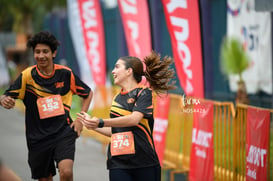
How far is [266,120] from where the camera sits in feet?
19.7

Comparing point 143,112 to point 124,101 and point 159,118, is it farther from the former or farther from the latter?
point 159,118

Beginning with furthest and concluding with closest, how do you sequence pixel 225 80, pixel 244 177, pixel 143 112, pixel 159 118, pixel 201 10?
pixel 225 80 < pixel 159 118 < pixel 201 10 < pixel 244 177 < pixel 143 112

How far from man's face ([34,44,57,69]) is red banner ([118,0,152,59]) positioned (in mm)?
4154

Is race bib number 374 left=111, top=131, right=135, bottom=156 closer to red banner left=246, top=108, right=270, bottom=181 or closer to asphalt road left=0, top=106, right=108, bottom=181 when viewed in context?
red banner left=246, top=108, right=270, bottom=181

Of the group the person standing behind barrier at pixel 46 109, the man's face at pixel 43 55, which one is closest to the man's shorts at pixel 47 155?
the person standing behind barrier at pixel 46 109

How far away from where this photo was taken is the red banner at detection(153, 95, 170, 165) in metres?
8.32

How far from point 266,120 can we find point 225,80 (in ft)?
30.5

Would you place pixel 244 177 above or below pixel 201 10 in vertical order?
below

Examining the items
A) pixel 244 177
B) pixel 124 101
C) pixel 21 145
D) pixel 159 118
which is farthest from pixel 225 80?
pixel 124 101

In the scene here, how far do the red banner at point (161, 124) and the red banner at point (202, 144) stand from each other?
0.81 m

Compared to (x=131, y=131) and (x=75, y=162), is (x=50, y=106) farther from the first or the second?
(x=75, y=162)

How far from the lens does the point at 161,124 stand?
332 inches

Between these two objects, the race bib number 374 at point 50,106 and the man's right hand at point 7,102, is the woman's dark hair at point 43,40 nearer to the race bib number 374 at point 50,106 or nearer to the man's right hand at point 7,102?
the race bib number 374 at point 50,106

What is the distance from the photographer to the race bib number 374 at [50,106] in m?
6.04
